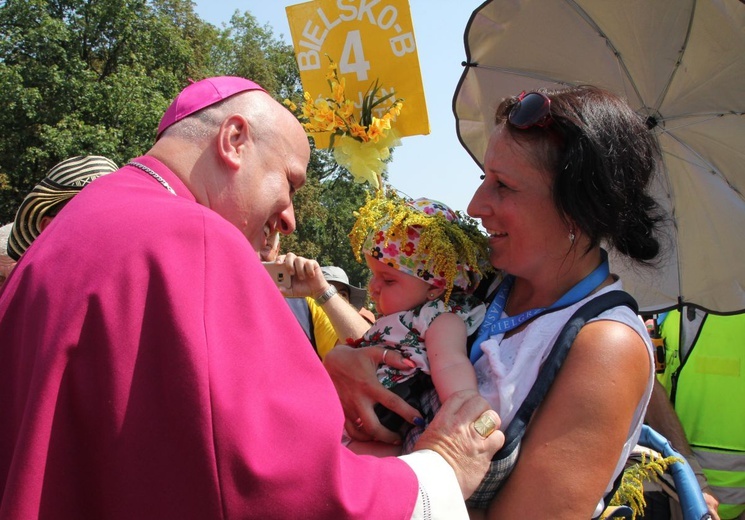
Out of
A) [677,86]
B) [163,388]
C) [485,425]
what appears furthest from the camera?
[677,86]

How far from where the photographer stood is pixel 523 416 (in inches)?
76.9

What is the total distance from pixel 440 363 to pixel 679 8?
6.64 ft

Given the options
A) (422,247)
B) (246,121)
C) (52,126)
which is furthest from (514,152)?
(52,126)

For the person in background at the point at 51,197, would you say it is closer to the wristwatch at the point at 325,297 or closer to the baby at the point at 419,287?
the wristwatch at the point at 325,297

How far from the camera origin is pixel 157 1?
83.7 ft

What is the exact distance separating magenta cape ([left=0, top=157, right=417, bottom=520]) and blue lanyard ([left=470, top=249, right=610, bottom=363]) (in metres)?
0.81

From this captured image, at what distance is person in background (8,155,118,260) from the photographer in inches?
133

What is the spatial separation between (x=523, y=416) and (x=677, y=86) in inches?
80.5

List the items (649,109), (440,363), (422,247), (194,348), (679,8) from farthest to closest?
1. (649,109)
2. (679,8)
3. (422,247)
4. (440,363)
5. (194,348)

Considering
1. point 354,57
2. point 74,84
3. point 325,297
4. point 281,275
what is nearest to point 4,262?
point 281,275

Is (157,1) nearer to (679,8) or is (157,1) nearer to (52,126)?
(52,126)

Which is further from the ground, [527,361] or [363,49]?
[363,49]

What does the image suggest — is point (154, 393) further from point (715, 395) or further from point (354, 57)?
point (715, 395)

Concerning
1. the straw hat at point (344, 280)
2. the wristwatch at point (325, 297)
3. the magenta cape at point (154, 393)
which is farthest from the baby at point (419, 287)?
the straw hat at point (344, 280)
